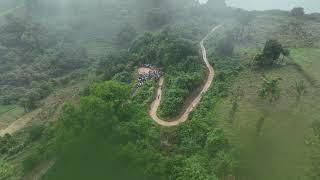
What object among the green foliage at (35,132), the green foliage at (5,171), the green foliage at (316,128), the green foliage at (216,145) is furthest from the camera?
the green foliage at (35,132)

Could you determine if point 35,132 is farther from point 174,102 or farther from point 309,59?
point 309,59

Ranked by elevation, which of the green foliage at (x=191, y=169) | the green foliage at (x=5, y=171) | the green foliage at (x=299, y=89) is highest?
the green foliage at (x=299, y=89)

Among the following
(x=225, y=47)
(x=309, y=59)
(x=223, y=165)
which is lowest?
(x=223, y=165)

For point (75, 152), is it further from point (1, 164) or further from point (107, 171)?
point (1, 164)

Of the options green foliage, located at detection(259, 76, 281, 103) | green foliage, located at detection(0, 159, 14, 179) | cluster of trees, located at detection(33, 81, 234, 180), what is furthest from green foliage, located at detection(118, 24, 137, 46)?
green foliage, located at detection(0, 159, 14, 179)

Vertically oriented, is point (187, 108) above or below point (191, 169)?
above

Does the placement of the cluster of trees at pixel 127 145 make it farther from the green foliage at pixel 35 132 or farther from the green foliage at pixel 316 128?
the green foliage at pixel 35 132

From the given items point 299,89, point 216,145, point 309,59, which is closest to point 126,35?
point 309,59

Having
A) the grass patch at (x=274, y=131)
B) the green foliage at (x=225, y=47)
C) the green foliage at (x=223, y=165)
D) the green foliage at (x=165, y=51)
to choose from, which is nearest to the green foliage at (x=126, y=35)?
the green foliage at (x=165, y=51)

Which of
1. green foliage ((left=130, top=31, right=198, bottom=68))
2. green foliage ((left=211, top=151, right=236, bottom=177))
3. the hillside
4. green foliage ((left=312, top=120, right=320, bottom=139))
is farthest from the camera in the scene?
green foliage ((left=130, top=31, right=198, bottom=68))

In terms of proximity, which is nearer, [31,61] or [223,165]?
[223,165]

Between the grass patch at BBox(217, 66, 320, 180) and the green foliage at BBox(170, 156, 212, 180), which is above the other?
the grass patch at BBox(217, 66, 320, 180)

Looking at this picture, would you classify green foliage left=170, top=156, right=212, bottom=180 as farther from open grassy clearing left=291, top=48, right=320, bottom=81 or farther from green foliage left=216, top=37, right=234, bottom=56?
green foliage left=216, top=37, right=234, bottom=56
